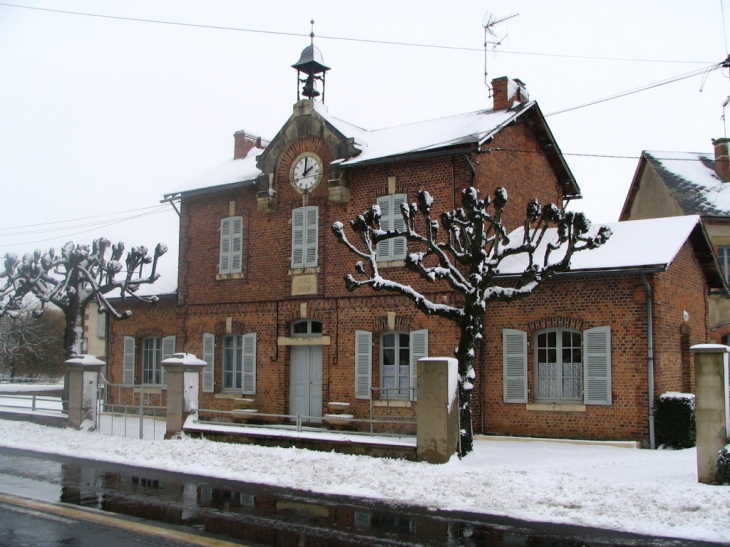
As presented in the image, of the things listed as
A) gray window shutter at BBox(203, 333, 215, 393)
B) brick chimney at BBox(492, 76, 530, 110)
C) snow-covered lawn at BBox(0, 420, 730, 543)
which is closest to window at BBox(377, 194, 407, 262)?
brick chimney at BBox(492, 76, 530, 110)

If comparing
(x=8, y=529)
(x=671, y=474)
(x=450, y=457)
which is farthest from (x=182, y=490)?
(x=671, y=474)

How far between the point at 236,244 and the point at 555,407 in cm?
1051

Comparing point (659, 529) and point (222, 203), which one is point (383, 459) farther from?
point (222, 203)

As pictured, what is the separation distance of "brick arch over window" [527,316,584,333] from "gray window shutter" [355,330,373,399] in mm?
4256

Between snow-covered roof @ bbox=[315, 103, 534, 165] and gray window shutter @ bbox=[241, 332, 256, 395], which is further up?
snow-covered roof @ bbox=[315, 103, 534, 165]

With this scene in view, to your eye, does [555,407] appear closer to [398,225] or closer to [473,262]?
[473,262]

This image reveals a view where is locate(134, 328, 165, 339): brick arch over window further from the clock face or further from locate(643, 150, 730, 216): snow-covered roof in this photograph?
locate(643, 150, 730, 216): snow-covered roof

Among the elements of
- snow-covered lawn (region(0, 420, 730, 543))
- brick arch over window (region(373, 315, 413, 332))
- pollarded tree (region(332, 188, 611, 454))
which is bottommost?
snow-covered lawn (region(0, 420, 730, 543))

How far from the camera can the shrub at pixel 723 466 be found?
9922mm

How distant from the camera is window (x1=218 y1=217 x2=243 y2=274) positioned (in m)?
21.1

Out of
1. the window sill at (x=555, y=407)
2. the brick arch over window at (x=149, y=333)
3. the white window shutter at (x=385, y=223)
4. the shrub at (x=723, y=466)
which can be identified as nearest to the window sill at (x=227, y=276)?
the brick arch over window at (x=149, y=333)

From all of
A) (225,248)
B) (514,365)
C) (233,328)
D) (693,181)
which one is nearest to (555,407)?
(514,365)

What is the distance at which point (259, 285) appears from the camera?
67.4 ft

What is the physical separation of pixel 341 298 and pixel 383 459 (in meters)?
7.00
